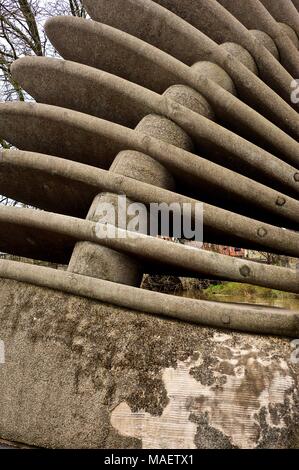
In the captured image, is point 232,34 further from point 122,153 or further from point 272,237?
point 272,237

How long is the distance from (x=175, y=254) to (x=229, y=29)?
2442 mm

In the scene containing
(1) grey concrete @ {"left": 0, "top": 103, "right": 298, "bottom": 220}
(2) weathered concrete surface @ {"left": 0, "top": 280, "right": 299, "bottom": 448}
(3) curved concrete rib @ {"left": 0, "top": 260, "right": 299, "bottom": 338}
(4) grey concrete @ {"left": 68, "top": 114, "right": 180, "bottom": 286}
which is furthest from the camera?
(1) grey concrete @ {"left": 0, "top": 103, "right": 298, "bottom": 220}

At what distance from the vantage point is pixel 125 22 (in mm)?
3307

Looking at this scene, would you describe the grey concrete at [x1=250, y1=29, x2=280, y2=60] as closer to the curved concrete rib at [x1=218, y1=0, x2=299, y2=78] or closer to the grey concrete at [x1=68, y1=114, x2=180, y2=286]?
the curved concrete rib at [x1=218, y1=0, x2=299, y2=78]

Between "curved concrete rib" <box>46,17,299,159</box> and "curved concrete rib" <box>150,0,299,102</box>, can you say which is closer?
"curved concrete rib" <box>46,17,299,159</box>

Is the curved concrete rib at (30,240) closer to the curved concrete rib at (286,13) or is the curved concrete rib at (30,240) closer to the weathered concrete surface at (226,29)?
the weathered concrete surface at (226,29)

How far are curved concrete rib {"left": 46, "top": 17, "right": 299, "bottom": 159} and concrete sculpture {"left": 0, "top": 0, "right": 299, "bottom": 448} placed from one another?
1cm

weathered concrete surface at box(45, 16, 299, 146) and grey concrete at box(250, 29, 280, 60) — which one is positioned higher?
grey concrete at box(250, 29, 280, 60)

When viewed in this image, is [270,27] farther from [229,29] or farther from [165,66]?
[165,66]

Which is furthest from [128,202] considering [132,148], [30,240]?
[30,240]

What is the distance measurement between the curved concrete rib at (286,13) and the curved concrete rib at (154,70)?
146cm

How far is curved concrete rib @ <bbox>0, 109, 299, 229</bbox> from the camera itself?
246 cm

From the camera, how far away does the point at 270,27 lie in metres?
3.73

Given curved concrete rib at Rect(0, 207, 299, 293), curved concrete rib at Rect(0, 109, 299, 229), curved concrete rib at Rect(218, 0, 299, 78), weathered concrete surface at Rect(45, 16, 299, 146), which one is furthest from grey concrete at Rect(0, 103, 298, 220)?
curved concrete rib at Rect(218, 0, 299, 78)
